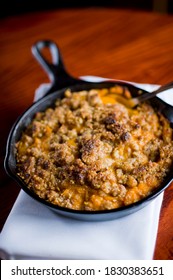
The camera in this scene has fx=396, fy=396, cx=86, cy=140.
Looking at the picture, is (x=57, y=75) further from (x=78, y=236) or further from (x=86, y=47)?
(x=78, y=236)

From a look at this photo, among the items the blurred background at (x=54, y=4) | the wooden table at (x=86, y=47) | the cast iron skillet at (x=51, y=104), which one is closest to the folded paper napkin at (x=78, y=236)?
the cast iron skillet at (x=51, y=104)

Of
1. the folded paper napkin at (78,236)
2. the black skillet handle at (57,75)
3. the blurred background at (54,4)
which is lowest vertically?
the folded paper napkin at (78,236)

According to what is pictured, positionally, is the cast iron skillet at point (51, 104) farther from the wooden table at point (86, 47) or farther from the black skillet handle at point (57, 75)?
the wooden table at point (86, 47)

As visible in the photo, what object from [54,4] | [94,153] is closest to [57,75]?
[94,153]

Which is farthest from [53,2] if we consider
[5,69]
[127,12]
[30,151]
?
[30,151]

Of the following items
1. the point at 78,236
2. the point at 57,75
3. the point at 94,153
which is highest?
the point at 57,75

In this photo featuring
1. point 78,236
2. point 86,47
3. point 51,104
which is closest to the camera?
point 78,236
